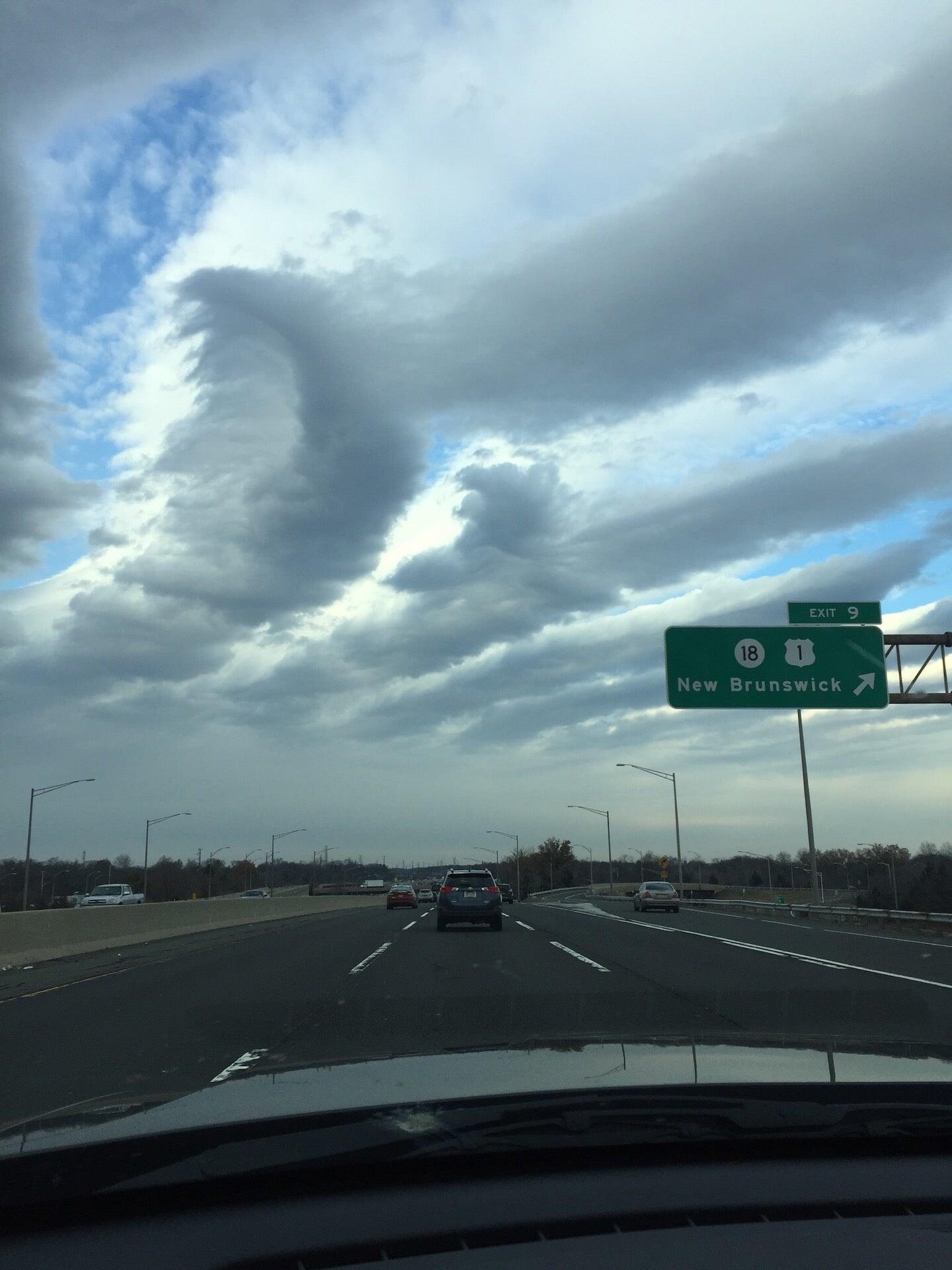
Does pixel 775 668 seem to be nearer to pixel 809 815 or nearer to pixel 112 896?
pixel 809 815

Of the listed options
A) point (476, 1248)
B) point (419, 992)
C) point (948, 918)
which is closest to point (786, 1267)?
point (476, 1248)

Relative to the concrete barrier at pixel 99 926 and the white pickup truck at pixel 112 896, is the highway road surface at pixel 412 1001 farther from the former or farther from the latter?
the white pickup truck at pixel 112 896

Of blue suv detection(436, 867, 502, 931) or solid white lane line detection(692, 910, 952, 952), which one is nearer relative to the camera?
solid white lane line detection(692, 910, 952, 952)

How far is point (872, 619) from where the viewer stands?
25.7 meters

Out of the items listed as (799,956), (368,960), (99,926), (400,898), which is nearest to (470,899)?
(99,926)

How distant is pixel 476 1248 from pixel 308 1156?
71cm

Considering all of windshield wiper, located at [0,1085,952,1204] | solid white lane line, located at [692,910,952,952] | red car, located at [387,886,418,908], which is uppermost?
red car, located at [387,886,418,908]

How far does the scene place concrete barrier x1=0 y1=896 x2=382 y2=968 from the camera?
21.4 metres

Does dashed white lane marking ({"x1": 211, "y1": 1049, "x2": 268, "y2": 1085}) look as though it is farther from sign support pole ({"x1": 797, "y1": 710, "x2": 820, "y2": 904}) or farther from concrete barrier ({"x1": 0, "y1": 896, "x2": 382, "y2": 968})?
sign support pole ({"x1": 797, "y1": 710, "x2": 820, "y2": 904})

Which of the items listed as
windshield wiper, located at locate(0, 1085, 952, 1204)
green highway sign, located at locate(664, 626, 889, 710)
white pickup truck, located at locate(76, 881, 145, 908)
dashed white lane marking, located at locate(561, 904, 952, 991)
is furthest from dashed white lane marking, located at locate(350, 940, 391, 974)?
white pickup truck, located at locate(76, 881, 145, 908)

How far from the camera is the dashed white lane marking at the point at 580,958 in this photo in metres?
18.0

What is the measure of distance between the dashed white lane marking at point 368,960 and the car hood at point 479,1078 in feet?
44.0

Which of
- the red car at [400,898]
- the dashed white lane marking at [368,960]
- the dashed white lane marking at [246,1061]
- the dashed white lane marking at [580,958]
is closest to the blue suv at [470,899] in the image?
the dashed white lane marking at [368,960]

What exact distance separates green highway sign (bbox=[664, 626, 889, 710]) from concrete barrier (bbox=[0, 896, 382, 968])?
14.2 m
